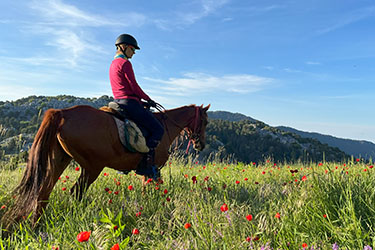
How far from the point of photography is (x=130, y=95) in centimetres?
514

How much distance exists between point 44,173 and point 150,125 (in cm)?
197

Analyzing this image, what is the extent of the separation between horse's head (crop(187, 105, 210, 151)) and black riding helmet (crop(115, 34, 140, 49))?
2218mm

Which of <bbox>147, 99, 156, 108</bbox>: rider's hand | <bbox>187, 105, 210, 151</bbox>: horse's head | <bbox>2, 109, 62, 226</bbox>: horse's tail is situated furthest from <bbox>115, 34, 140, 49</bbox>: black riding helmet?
<bbox>187, 105, 210, 151</bbox>: horse's head

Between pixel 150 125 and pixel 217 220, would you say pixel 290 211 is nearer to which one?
pixel 217 220

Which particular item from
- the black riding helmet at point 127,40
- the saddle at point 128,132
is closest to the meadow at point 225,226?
the saddle at point 128,132

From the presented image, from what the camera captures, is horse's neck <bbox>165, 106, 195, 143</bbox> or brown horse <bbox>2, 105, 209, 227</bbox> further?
horse's neck <bbox>165, 106, 195, 143</bbox>

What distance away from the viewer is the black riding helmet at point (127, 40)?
17.1 ft

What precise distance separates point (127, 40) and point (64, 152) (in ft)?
7.79

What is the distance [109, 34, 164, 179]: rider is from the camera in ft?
16.5

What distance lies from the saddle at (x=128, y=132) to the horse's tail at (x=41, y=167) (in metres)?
0.99

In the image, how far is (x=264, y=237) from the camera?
2.85m

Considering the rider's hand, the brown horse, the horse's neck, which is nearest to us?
the brown horse

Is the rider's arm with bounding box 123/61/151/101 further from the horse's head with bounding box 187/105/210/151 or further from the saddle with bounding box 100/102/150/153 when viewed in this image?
the horse's head with bounding box 187/105/210/151

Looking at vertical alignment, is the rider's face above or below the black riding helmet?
below
